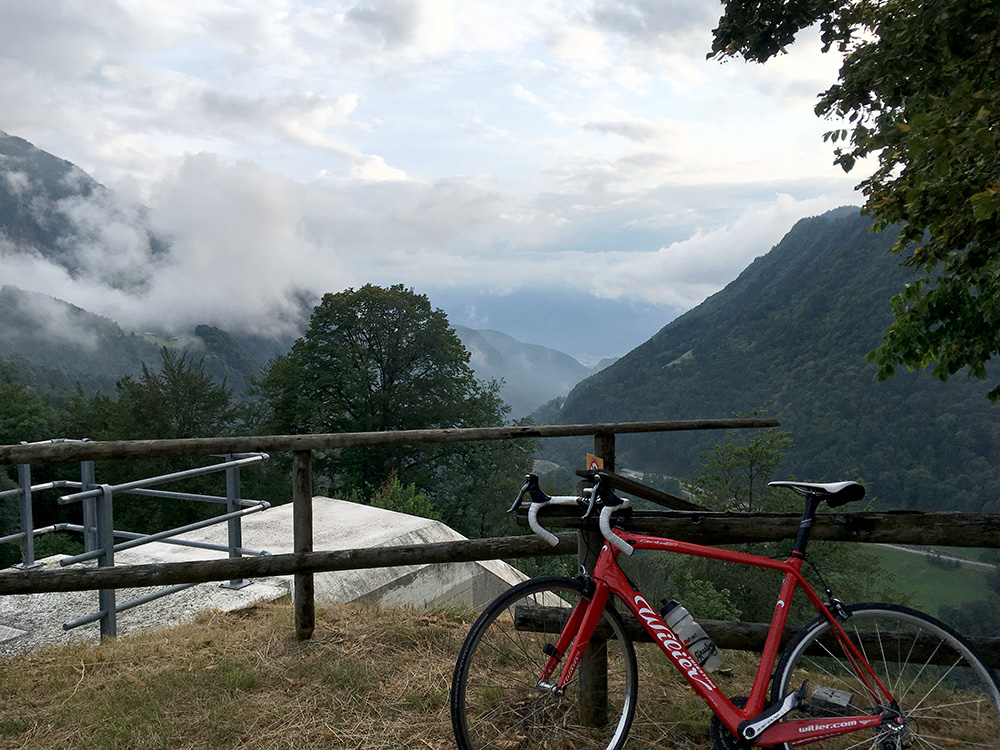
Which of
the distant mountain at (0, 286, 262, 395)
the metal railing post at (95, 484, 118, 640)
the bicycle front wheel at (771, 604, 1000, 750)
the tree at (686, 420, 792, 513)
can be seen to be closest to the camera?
the bicycle front wheel at (771, 604, 1000, 750)

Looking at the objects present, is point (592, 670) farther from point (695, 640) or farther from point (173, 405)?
point (173, 405)

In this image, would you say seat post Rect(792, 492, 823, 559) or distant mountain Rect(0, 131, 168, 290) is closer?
seat post Rect(792, 492, 823, 559)

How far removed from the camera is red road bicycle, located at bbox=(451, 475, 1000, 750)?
7.64 ft

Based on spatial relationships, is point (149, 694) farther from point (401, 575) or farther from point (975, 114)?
point (975, 114)

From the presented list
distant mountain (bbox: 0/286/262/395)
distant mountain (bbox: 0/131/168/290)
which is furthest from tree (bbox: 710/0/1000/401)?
distant mountain (bbox: 0/131/168/290)

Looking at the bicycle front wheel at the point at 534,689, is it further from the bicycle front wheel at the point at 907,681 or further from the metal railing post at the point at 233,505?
the metal railing post at the point at 233,505

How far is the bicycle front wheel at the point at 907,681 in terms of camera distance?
92.7 inches

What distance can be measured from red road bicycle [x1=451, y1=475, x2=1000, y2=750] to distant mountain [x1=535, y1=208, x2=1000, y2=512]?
131 ft

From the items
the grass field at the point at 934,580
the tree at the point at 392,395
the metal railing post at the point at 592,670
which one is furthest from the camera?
the grass field at the point at 934,580

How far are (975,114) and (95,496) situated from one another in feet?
18.4

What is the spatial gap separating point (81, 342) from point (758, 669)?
140 m

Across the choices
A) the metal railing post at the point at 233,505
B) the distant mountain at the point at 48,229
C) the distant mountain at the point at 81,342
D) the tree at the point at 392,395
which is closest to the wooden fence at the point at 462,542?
the metal railing post at the point at 233,505

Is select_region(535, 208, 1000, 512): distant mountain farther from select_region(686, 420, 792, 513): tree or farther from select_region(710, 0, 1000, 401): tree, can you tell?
select_region(710, 0, 1000, 401): tree

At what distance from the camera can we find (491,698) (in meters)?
2.80
